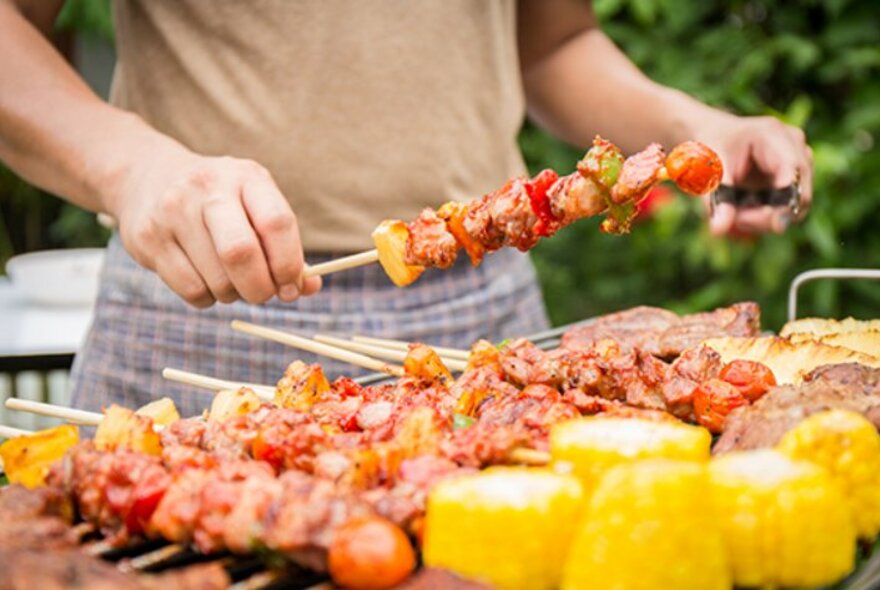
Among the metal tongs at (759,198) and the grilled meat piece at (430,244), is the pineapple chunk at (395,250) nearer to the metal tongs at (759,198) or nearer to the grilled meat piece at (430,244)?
the grilled meat piece at (430,244)

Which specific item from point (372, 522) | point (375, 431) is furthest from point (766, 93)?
point (372, 522)

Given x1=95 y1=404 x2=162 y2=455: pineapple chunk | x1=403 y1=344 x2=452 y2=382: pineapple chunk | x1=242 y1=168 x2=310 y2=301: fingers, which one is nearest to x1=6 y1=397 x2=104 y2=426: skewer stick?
x1=95 y1=404 x2=162 y2=455: pineapple chunk

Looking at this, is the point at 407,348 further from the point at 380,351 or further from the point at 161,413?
the point at 161,413

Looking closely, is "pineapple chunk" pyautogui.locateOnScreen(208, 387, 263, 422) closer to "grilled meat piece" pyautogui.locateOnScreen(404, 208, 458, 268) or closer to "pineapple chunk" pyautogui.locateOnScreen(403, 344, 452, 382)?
"pineapple chunk" pyautogui.locateOnScreen(403, 344, 452, 382)

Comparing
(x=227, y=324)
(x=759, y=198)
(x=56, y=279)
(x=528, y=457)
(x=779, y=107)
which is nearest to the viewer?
(x=528, y=457)

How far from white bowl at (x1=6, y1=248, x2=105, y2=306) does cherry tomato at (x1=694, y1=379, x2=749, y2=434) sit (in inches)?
132

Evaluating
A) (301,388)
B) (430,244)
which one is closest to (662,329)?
(430,244)

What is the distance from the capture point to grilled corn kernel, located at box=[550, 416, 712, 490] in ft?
5.82

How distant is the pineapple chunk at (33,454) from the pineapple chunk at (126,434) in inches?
2.8

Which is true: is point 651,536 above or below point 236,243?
below

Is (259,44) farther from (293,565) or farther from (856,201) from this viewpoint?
(856,201)

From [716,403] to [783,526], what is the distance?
715 millimetres

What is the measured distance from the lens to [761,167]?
314cm

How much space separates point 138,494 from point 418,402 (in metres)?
0.71
